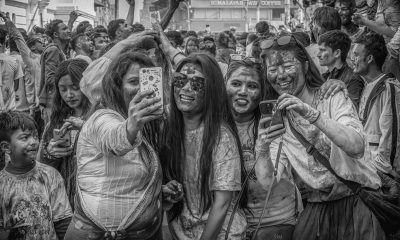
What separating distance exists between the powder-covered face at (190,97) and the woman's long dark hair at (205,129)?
0.10ft

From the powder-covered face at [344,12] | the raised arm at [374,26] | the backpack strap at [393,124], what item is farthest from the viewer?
the powder-covered face at [344,12]

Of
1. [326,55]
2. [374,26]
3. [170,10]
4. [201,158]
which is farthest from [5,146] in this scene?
[374,26]

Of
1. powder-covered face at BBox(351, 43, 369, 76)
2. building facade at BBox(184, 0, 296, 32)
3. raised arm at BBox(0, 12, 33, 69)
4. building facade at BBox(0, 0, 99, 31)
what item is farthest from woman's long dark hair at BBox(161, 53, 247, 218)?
building facade at BBox(184, 0, 296, 32)

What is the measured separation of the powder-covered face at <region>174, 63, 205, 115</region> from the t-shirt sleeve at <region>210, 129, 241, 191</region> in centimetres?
25

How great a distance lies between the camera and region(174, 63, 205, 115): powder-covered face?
366 cm

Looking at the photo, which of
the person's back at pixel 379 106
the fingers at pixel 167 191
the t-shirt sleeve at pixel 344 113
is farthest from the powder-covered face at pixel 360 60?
the fingers at pixel 167 191

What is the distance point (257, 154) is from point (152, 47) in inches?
63.9

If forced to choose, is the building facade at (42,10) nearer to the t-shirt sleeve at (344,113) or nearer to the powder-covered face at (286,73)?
the powder-covered face at (286,73)

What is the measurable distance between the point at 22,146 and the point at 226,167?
1692 mm

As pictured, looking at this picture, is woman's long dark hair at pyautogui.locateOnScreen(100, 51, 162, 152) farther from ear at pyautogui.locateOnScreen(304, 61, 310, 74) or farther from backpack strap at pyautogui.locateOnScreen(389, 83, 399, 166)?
backpack strap at pyautogui.locateOnScreen(389, 83, 399, 166)

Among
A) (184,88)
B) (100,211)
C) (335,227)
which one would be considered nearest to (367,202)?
(335,227)

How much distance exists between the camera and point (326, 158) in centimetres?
343

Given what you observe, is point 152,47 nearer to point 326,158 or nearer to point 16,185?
point 16,185

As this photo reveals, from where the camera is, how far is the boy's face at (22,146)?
4219 mm
